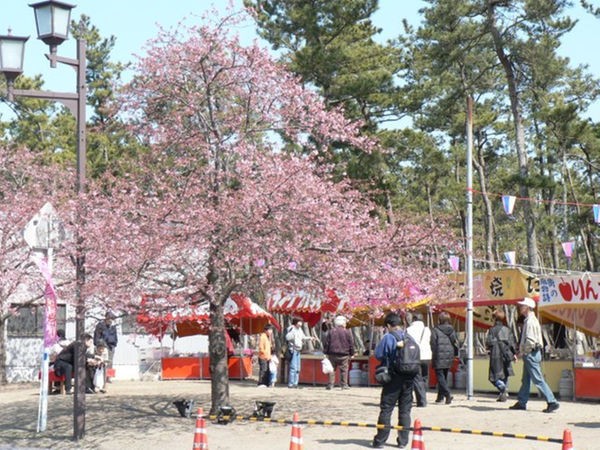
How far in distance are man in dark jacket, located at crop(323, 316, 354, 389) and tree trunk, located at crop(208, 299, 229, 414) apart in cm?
639

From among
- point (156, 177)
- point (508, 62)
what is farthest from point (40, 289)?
point (508, 62)

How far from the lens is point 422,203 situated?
52.7 m

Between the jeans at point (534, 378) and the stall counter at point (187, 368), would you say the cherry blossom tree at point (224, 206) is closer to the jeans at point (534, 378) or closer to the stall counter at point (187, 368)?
the jeans at point (534, 378)

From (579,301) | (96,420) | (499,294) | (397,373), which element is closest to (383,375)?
(397,373)

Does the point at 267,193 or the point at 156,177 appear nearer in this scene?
the point at 267,193

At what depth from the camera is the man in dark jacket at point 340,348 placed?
→ 2383 cm

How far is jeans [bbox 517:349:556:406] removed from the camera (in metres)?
16.7

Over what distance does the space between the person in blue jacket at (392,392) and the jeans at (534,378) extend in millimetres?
4334

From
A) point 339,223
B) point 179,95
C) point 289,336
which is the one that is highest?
point 179,95

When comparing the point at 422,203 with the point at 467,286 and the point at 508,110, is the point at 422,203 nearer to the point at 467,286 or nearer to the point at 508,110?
the point at 508,110

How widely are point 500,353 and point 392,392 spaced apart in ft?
22.4

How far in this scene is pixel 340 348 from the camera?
23969mm

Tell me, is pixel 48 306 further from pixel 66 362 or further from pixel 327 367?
pixel 327 367

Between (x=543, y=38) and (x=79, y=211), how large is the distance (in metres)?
20.2
